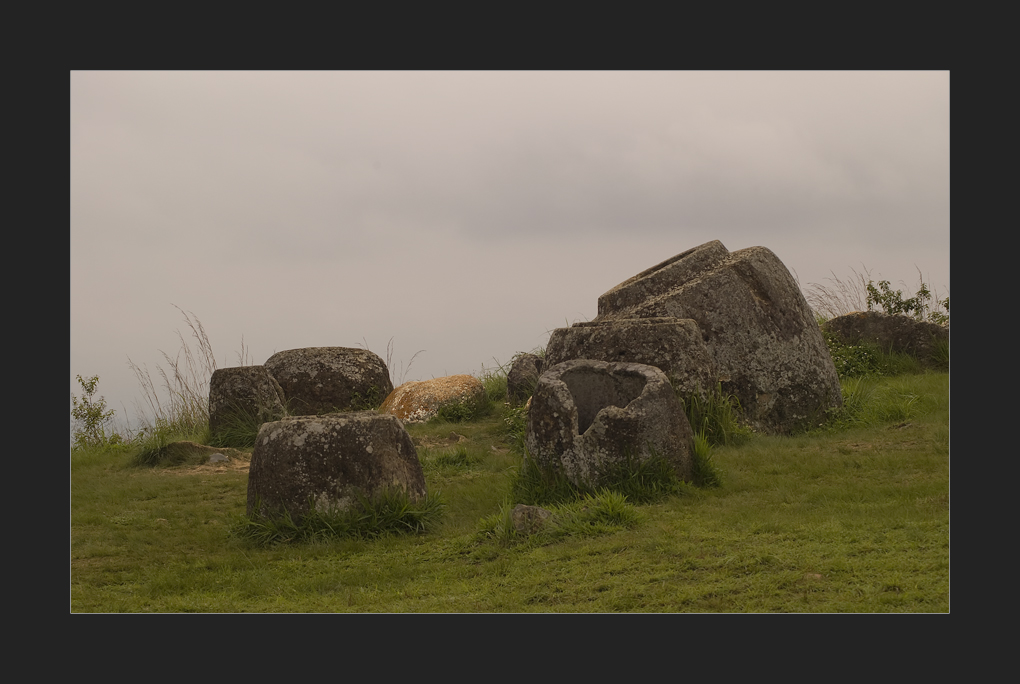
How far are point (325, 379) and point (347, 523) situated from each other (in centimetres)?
712

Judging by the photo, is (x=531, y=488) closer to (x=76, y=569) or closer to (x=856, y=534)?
(x=856, y=534)

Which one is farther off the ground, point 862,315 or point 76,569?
point 862,315

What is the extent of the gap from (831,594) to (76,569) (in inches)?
230

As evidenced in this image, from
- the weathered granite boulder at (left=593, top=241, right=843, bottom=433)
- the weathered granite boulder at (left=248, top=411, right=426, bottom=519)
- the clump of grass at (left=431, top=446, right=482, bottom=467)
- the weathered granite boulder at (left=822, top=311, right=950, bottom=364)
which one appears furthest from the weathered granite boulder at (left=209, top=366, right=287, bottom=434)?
the weathered granite boulder at (left=822, top=311, right=950, bottom=364)

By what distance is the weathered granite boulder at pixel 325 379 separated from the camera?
568 inches

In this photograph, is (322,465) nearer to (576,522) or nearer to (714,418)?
(576,522)

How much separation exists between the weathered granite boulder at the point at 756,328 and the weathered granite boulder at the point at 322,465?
443cm

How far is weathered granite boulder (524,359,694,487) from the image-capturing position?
315 inches

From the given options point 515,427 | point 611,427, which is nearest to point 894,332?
point 515,427

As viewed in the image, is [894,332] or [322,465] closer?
[322,465]

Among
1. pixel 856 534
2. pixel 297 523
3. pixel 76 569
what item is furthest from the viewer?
pixel 297 523

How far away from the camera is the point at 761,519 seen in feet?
23.0

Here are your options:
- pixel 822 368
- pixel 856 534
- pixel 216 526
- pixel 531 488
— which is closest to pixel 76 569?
pixel 216 526

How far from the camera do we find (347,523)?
25.3 feet
